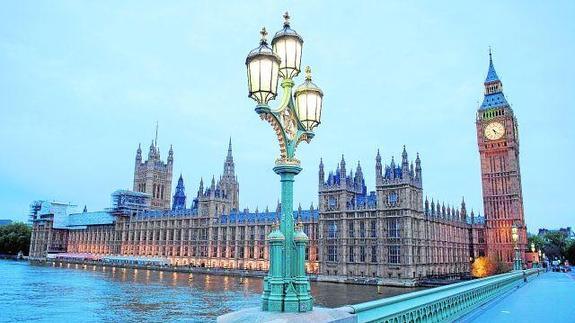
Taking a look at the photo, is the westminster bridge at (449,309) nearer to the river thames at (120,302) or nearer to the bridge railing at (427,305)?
the bridge railing at (427,305)

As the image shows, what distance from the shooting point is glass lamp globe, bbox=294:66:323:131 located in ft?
31.2

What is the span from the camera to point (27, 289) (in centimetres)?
5534

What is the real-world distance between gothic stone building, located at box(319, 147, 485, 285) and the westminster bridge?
4905cm

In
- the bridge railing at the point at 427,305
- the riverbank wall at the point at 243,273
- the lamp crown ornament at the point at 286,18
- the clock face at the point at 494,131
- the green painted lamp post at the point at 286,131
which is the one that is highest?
the clock face at the point at 494,131

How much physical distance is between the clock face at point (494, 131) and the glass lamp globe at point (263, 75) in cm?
10955

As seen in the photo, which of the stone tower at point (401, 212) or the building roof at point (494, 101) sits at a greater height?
the building roof at point (494, 101)

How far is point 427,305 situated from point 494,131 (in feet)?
349

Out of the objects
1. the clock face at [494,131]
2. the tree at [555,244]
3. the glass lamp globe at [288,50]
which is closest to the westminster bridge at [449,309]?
the glass lamp globe at [288,50]

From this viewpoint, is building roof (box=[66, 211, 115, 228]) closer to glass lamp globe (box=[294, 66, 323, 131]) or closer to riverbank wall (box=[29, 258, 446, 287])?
riverbank wall (box=[29, 258, 446, 287])

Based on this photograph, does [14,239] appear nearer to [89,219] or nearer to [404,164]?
[89,219]

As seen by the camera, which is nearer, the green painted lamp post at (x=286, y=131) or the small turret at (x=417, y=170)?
the green painted lamp post at (x=286, y=131)

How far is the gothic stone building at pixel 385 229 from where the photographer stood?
74.0 m

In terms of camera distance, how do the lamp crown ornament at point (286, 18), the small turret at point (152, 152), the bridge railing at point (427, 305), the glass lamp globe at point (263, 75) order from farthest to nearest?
the small turret at point (152, 152) → the lamp crown ornament at point (286, 18) → the bridge railing at point (427, 305) → the glass lamp globe at point (263, 75)

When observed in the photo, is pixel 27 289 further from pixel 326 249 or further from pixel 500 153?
pixel 500 153
